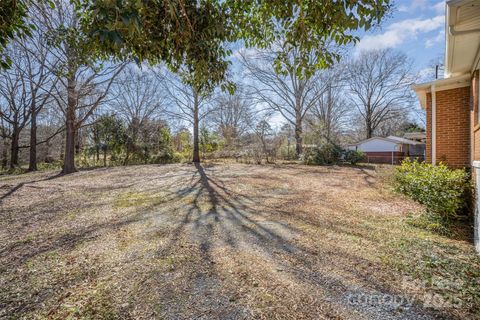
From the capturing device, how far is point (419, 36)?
775 centimetres

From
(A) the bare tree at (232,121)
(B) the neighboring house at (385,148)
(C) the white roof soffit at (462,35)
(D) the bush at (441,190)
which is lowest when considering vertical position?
(D) the bush at (441,190)

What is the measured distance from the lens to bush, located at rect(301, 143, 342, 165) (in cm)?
1616

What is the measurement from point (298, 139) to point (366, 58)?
13.8 metres

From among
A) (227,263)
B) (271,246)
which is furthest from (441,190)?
(227,263)

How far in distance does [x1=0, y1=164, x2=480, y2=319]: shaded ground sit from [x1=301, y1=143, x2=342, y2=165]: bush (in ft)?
34.9

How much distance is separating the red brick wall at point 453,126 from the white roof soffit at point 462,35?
811 millimetres

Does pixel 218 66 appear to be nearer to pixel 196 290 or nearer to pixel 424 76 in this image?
pixel 196 290

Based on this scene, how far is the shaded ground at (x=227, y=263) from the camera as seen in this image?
2113 mm

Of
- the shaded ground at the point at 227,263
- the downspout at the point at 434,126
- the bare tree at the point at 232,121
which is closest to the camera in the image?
the shaded ground at the point at 227,263

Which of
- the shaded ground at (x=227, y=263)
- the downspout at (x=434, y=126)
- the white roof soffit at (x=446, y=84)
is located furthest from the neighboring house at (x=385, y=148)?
the shaded ground at (x=227, y=263)

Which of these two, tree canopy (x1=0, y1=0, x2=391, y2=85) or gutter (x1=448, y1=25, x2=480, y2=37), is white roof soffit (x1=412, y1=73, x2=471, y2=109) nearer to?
gutter (x1=448, y1=25, x2=480, y2=37)

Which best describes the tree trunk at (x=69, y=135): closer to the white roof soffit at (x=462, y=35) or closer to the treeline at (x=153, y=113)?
the treeline at (x=153, y=113)

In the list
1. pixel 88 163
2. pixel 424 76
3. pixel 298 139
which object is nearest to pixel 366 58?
pixel 424 76

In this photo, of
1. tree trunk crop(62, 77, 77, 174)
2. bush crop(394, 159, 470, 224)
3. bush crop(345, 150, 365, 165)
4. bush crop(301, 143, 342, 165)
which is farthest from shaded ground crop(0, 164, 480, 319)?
bush crop(345, 150, 365, 165)
